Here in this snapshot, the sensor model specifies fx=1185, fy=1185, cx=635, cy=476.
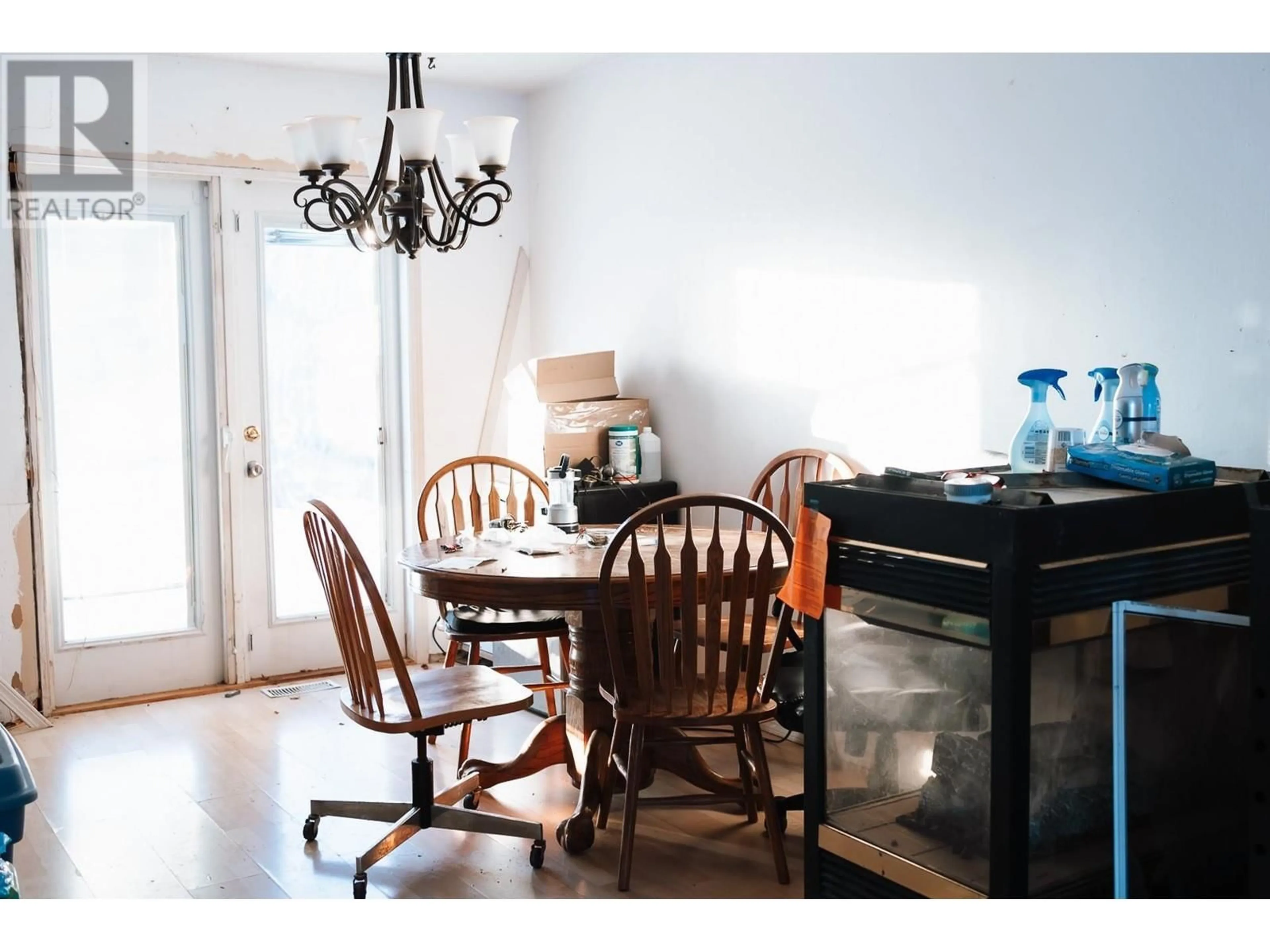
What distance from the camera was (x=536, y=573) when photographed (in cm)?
284

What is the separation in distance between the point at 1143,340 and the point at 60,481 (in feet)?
11.7

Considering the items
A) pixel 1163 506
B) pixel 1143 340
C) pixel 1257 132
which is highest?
pixel 1257 132

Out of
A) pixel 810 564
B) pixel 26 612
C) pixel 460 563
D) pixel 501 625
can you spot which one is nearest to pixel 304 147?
pixel 460 563

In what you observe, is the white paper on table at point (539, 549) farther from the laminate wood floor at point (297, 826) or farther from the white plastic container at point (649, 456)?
the white plastic container at point (649, 456)

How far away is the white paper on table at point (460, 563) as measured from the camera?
296 cm

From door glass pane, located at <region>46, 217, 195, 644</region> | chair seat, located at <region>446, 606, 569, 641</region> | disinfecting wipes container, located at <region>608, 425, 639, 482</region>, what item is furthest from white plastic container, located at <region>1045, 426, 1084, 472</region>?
door glass pane, located at <region>46, 217, 195, 644</region>

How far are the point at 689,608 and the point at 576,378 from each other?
1797 millimetres

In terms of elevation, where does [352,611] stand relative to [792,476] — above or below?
below

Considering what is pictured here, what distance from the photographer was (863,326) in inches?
136

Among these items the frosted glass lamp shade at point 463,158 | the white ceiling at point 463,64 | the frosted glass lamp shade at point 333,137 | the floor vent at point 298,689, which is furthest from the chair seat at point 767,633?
the white ceiling at point 463,64

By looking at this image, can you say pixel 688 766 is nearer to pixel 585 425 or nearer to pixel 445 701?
pixel 445 701

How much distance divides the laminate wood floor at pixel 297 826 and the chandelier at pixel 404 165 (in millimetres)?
1521
